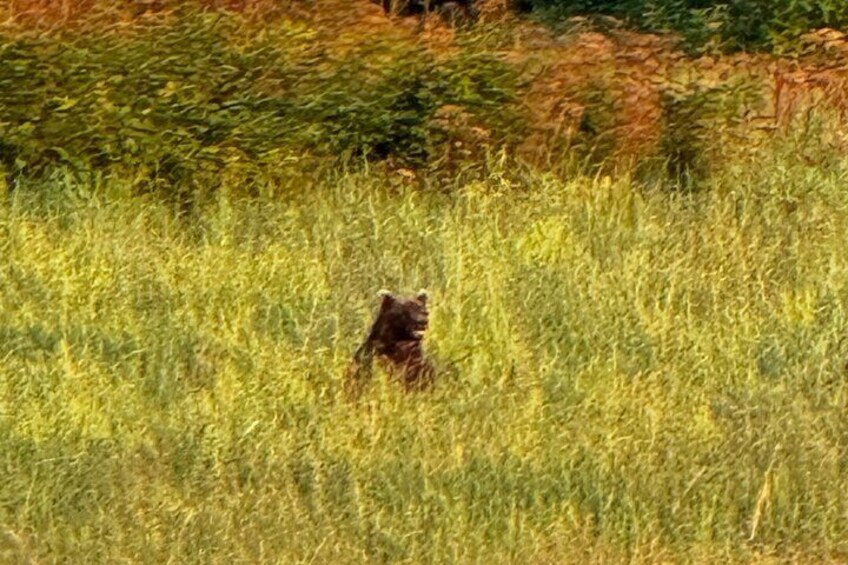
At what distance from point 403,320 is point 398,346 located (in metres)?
0.09

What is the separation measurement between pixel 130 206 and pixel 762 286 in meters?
2.78

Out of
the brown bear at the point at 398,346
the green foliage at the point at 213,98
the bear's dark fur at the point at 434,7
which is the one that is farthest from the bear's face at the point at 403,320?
the bear's dark fur at the point at 434,7

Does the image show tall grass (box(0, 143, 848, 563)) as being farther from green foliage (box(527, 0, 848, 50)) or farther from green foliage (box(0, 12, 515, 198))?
green foliage (box(527, 0, 848, 50))

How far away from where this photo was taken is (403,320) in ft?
23.6

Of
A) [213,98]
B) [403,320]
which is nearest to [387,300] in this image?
[403,320]

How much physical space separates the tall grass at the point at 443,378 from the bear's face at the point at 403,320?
195 mm

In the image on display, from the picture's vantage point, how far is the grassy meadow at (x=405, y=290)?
6.02 m

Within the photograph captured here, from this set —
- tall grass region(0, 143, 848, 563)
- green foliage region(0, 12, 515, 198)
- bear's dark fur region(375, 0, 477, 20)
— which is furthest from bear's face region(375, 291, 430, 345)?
bear's dark fur region(375, 0, 477, 20)

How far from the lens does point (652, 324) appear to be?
775cm

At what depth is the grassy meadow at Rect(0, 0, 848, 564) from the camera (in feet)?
19.7

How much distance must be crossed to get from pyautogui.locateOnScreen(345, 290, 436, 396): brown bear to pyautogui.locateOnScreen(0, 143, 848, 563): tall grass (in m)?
0.10

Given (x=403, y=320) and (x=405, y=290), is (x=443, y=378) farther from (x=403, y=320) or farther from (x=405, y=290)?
(x=405, y=290)

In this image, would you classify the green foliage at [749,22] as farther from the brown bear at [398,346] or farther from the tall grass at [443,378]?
the brown bear at [398,346]

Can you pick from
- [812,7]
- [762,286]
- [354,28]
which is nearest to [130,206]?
[354,28]
